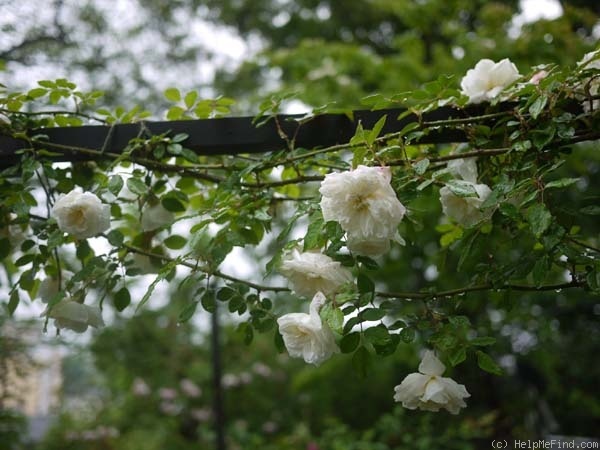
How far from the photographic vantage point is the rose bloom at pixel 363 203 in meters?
0.74

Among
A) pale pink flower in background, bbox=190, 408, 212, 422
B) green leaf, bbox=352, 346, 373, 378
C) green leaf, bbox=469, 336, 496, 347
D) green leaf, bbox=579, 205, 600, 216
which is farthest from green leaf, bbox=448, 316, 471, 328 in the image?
pale pink flower in background, bbox=190, 408, 212, 422

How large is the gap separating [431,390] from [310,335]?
0.19 metres

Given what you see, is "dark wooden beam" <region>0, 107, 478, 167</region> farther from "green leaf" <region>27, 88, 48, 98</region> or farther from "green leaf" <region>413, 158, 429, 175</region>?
"green leaf" <region>413, 158, 429, 175</region>

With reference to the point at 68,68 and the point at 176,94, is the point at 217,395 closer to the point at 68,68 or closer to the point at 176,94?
the point at 68,68

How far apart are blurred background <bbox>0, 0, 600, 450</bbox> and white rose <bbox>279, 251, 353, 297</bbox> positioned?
177 centimetres

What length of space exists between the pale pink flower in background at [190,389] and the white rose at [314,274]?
12.3ft

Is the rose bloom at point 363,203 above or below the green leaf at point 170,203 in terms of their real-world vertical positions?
below

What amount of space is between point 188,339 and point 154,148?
4.08 m

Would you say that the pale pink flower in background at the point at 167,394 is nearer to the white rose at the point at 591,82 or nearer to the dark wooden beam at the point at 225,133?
the dark wooden beam at the point at 225,133

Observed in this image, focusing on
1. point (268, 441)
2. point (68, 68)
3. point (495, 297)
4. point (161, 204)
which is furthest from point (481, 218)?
point (268, 441)

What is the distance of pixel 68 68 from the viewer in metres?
2.99

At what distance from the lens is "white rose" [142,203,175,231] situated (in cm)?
112

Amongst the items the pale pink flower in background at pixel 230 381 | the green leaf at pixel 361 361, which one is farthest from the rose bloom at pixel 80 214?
the pale pink flower in background at pixel 230 381

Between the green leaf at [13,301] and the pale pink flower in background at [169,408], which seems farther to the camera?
the pale pink flower in background at [169,408]
